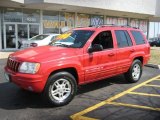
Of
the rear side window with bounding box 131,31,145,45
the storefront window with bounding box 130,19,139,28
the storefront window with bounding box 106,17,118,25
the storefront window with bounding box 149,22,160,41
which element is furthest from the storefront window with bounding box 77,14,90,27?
the storefront window with bounding box 149,22,160,41

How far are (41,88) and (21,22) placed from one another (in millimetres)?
17033

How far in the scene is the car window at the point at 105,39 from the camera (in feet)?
23.0

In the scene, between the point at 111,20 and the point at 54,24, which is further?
the point at 111,20

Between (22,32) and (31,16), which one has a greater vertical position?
(31,16)

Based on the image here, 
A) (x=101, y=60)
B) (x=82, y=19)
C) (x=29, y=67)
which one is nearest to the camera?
(x=29, y=67)

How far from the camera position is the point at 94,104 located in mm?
6078

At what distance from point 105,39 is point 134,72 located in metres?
1.84

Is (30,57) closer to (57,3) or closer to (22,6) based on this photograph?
(57,3)

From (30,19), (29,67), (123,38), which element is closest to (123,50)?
(123,38)

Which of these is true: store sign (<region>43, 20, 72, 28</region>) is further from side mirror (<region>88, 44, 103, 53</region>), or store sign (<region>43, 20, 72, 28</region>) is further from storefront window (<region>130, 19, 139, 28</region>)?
side mirror (<region>88, 44, 103, 53</region>)

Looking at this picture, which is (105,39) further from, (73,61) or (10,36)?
(10,36)

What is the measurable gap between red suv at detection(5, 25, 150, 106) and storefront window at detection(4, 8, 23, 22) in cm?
1483

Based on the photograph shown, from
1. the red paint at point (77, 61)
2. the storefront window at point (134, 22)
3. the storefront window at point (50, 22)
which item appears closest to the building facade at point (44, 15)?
the storefront window at point (50, 22)

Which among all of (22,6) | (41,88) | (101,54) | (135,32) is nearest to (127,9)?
(22,6)
